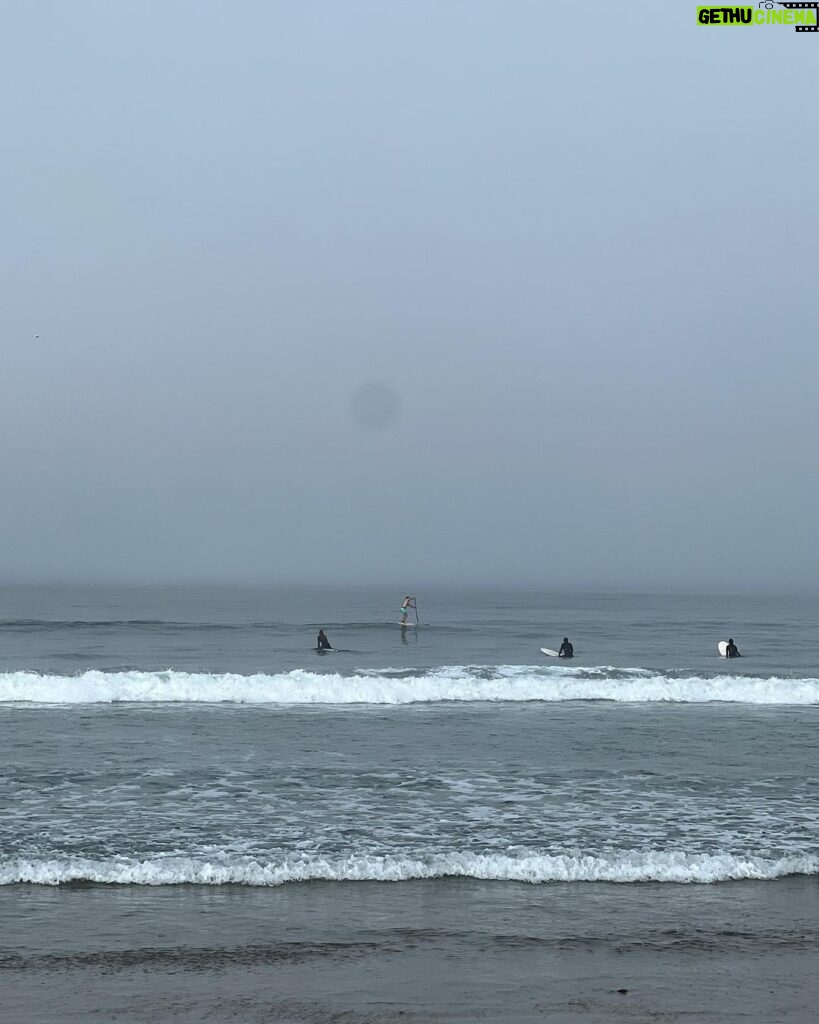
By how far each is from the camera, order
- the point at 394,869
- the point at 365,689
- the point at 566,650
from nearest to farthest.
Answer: the point at 394,869 < the point at 365,689 < the point at 566,650

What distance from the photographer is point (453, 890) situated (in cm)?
1060

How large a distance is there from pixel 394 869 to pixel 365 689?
1846 centimetres

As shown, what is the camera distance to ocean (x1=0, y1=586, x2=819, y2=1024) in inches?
308

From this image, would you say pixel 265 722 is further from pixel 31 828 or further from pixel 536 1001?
pixel 536 1001

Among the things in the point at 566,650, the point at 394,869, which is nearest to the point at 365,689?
the point at 566,650

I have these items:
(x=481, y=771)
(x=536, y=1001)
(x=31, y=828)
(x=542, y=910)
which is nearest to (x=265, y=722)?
(x=481, y=771)

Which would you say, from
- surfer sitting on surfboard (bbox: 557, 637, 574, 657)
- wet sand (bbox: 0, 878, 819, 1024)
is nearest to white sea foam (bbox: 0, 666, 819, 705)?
surfer sitting on surfboard (bbox: 557, 637, 574, 657)

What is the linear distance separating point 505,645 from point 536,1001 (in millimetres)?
43238

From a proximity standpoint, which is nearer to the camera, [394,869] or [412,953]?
[412,953]

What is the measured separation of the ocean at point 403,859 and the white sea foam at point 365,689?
31cm

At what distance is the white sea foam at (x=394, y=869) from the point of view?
35.8ft

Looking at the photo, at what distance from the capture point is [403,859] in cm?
1153

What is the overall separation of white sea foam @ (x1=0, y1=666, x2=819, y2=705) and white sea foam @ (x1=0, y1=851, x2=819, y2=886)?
1701 centimetres

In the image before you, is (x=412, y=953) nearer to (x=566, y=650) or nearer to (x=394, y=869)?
(x=394, y=869)
